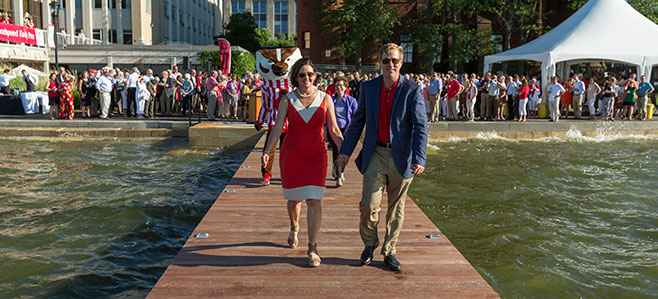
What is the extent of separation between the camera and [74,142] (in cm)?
1705

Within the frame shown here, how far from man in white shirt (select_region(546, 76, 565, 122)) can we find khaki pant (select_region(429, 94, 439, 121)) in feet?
14.4

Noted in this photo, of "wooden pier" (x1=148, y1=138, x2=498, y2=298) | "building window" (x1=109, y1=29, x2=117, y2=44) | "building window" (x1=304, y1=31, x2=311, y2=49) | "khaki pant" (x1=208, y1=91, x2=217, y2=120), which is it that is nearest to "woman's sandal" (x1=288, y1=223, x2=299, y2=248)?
"wooden pier" (x1=148, y1=138, x2=498, y2=298)

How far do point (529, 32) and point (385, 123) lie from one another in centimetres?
4085

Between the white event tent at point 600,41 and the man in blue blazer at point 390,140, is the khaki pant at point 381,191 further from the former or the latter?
the white event tent at point 600,41

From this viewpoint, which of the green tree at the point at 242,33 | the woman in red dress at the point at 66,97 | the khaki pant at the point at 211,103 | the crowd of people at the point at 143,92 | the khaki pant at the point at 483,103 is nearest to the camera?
the woman in red dress at the point at 66,97

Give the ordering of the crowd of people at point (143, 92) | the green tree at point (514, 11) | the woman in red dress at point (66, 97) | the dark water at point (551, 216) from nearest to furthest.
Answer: the dark water at point (551, 216)
the woman in red dress at point (66, 97)
the crowd of people at point (143, 92)
the green tree at point (514, 11)

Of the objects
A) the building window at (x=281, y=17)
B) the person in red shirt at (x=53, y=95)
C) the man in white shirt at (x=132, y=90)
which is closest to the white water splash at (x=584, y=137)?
the man in white shirt at (x=132, y=90)

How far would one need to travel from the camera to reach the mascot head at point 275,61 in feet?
29.7

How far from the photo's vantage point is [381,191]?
15.3 ft

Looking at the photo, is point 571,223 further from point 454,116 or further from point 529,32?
point 529,32

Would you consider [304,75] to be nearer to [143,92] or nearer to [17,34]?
[143,92]

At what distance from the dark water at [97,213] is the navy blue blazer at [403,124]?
320cm

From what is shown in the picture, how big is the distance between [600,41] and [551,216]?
1671 centimetres

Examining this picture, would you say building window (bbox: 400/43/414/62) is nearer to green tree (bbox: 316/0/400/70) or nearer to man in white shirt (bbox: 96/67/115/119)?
green tree (bbox: 316/0/400/70)
